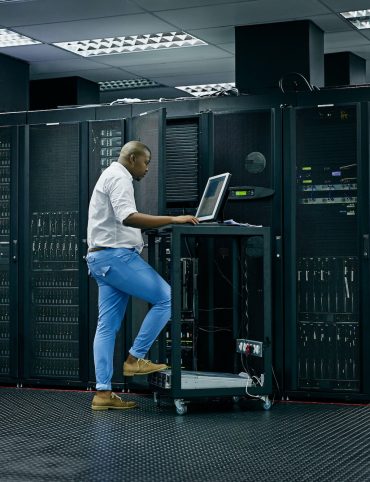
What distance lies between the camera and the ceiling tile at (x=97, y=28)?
7074 millimetres

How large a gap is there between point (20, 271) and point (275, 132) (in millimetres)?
2117

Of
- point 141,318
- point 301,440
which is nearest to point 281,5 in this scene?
point 141,318

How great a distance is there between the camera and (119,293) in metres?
5.20

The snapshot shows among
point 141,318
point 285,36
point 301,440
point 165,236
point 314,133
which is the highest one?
point 285,36

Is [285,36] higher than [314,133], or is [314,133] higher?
[285,36]

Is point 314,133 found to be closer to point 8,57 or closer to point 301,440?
point 301,440

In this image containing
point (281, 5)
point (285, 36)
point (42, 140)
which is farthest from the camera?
point (285, 36)

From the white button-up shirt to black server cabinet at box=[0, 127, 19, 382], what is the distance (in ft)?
4.22

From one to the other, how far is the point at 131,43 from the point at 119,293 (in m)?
3.50

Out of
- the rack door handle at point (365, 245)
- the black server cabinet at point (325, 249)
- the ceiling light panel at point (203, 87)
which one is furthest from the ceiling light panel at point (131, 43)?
the rack door handle at point (365, 245)

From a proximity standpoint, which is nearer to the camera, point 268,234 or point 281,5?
point 268,234

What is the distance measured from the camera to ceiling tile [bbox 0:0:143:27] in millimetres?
6566

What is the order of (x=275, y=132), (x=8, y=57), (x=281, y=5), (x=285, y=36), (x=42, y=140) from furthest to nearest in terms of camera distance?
1. (x=8, y=57)
2. (x=285, y=36)
3. (x=281, y=5)
4. (x=42, y=140)
5. (x=275, y=132)

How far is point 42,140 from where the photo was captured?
6.19 meters
